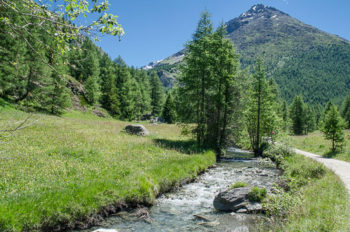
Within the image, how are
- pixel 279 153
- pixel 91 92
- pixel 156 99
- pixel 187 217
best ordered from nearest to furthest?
pixel 187 217
pixel 279 153
pixel 91 92
pixel 156 99

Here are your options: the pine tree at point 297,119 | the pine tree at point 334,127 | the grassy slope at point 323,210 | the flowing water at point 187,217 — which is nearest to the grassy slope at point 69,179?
the flowing water at point 187,217

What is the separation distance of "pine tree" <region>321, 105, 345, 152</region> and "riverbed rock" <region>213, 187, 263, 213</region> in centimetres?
2174

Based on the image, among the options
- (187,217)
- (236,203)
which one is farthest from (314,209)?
(187,217)

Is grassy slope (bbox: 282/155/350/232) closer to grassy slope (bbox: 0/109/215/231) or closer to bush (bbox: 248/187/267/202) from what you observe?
bush (bbox: 248/187/267/202)

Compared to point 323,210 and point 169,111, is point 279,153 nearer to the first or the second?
point 323,210

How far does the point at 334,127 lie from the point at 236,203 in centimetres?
2327

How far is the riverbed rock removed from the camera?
10.0 m

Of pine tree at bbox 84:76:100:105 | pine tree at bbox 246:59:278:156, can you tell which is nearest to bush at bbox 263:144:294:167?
pine tree at bbox 246:59:278:156

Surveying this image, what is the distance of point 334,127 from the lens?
27234 millimetres

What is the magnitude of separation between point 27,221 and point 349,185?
13.3 meters

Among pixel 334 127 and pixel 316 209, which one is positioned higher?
pixel 334 127

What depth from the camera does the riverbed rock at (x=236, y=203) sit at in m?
10.0

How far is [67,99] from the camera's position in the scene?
154 ft

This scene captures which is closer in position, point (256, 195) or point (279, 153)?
point (256, 195)
